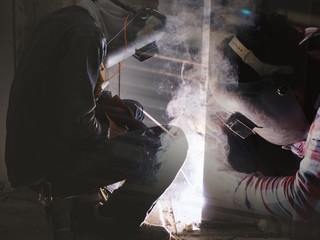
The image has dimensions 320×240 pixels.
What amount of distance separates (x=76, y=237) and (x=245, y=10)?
1821mm

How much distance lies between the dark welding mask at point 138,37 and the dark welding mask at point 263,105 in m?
0.47

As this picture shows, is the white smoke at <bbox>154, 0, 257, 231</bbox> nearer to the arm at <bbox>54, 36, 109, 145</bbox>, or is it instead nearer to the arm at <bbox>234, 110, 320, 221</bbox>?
the arm at <bbox>234, 110, 320, 221</bbox>

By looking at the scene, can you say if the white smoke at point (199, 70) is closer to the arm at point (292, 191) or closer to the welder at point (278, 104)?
the welder at point (278, 104)

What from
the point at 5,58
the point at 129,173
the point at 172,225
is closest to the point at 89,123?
the point at 129,173

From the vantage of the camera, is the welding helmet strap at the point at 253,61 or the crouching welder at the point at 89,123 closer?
the crouching welder at the point at 89,123

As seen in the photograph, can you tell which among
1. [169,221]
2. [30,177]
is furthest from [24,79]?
[169,221]

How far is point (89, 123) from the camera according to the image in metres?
1.72

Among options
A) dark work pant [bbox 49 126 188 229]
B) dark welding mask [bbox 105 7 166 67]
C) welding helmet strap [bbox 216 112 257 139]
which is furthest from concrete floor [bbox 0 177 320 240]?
dark welding mask [bbox 105 7 166 67]

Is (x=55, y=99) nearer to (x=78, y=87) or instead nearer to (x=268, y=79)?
(x=78, y=87)

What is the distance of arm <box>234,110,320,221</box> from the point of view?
1840mm

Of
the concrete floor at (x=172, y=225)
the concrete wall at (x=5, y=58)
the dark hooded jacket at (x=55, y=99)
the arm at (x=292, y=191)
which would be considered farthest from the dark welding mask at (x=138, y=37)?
the arm at (x=292, y=191)

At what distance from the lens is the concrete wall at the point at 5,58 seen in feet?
6.29

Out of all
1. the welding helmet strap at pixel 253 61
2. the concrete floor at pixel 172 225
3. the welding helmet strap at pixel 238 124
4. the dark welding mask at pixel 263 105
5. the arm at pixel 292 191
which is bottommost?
the concrete floor at pixel 172 225

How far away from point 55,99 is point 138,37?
2.09 feet
